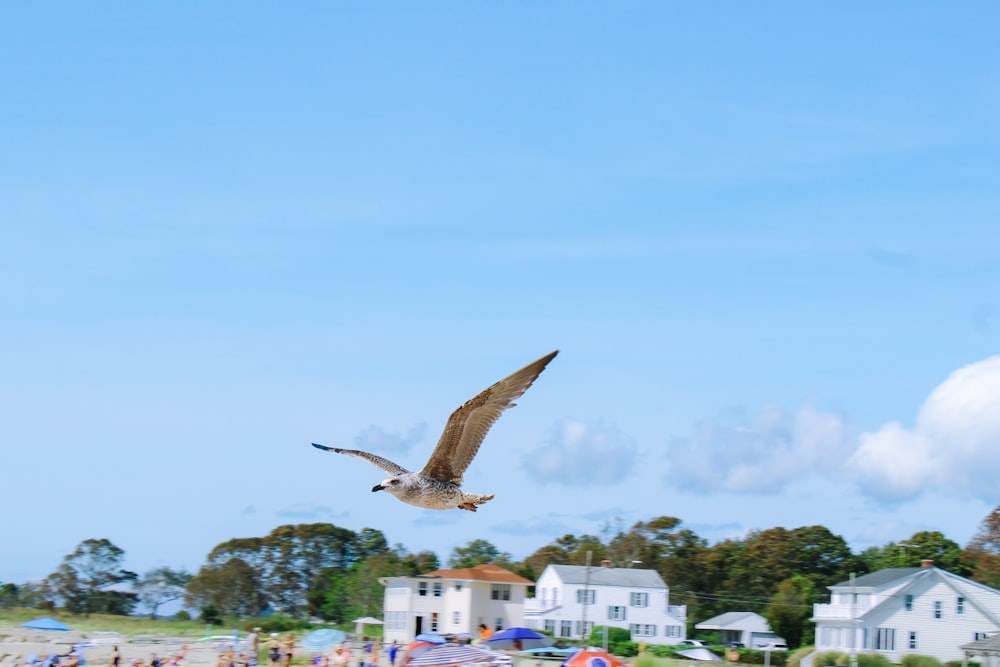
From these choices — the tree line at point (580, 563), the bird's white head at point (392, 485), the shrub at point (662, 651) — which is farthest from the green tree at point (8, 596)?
the bird's white head at point (392, 485)

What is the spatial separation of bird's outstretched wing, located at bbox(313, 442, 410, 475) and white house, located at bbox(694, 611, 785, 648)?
54.7 m

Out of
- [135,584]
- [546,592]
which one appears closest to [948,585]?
[546,592]

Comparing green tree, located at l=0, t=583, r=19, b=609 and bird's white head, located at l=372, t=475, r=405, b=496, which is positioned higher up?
bird's white head, located at l=372, t=475, r=405, b=496

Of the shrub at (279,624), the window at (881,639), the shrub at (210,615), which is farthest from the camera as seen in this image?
the shrub at (210,615)

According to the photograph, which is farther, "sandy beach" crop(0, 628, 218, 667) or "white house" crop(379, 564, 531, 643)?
"white house" crop(379, 564, 531, 643)

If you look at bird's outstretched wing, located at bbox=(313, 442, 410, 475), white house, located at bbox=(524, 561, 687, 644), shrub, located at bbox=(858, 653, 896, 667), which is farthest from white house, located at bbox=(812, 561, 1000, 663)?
bird's outstretched wing, located at bbox=(313, 442, 410, 475)

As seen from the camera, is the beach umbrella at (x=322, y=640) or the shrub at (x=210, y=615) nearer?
the beach umbrella at (x=322, y=640)

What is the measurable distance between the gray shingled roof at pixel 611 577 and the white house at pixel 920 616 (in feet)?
40.4

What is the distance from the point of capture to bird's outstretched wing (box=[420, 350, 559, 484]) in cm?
1869

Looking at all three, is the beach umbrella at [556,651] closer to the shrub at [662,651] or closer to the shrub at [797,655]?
the shrub at [662,651]

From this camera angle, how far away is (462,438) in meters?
19.5

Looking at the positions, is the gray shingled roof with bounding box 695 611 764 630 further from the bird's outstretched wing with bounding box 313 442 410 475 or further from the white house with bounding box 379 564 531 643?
the bird's outstretched wing with bounding box 313 442 410 475

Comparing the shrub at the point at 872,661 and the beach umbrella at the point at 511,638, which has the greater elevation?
the beach umbrella at the point at 511,638

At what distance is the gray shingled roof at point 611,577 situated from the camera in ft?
236
